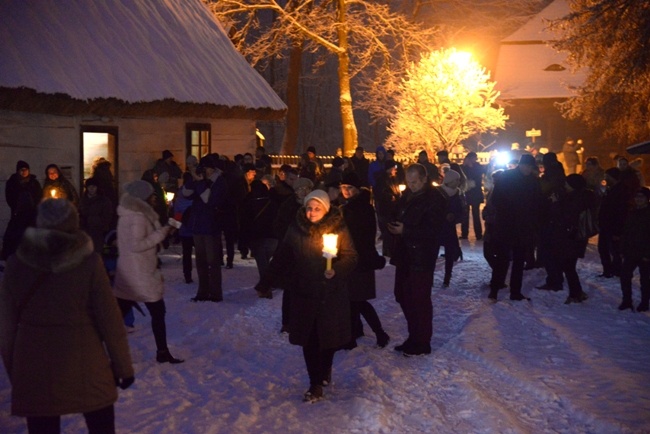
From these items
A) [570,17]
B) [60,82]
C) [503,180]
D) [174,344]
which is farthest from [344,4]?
[174,344]

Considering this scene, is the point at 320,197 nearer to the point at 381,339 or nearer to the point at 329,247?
the point at 329,247

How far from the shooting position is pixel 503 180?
11.7 meters

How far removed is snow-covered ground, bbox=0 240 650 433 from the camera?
22.6ft

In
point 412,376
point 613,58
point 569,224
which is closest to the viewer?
point 412,376

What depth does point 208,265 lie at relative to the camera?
12.1m

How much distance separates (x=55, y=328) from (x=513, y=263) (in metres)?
8.24

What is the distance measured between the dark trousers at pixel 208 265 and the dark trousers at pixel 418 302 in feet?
11.7

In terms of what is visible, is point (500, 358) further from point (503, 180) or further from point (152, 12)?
point (152, 12)

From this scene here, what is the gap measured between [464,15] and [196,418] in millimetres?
42648

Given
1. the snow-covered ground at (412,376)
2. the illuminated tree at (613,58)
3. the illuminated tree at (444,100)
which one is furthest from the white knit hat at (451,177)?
the illuminated tree at (444,100)

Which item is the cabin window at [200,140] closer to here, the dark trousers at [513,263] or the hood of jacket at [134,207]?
the dark trousers at [513,263]

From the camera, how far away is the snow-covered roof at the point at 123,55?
16609mm

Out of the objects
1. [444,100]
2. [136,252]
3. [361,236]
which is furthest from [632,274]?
[444,100]

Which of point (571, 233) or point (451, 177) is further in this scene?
point (451, 177)
